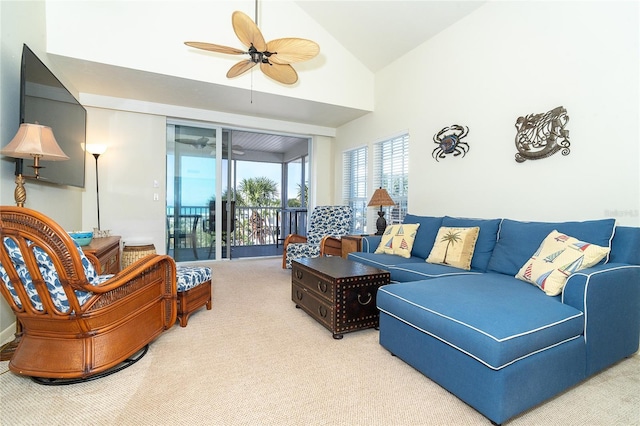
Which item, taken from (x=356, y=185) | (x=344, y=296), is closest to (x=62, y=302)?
(x=344, y=296)

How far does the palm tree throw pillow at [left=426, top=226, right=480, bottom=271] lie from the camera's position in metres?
2.62

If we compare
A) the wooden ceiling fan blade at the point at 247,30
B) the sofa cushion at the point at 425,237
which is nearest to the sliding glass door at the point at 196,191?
the wooden ceiling fan blade at the point at 247,30

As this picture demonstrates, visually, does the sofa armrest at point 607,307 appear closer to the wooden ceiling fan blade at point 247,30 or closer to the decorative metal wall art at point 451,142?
the decorative metal wall art at point 451,142

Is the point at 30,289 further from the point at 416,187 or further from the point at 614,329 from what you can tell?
the point at 416,187

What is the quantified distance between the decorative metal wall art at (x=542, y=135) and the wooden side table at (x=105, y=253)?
3.84 meters

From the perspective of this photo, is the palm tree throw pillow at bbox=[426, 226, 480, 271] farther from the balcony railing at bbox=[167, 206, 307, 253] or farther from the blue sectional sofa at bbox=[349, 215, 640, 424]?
the balcony railing at bbox=[167, 206, 307, 253]

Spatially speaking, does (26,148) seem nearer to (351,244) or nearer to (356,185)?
(351,244)

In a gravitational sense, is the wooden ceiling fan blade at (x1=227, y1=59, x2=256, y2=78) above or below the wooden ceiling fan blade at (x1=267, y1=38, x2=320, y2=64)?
above

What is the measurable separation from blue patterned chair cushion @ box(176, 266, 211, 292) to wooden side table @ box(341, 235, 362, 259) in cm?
177

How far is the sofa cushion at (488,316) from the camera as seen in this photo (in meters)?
1.35

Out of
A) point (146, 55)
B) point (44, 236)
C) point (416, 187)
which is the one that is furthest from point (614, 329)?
point (146, 55)

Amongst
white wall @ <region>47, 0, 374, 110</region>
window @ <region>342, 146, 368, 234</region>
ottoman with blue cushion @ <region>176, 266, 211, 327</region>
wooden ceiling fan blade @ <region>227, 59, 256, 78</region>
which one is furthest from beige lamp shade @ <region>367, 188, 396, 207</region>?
ottoman with blue cushion @ <region>176, 266, 211, 327</region>

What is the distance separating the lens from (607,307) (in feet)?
5.54

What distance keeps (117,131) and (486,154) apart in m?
4.96
